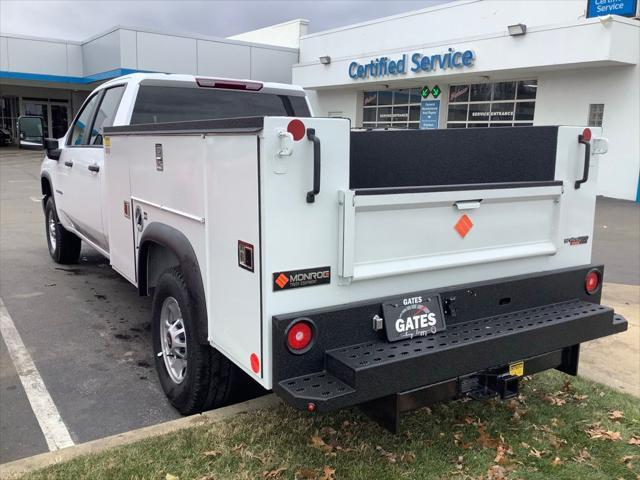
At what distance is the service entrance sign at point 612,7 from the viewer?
15.6 metres

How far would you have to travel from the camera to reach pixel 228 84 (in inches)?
212

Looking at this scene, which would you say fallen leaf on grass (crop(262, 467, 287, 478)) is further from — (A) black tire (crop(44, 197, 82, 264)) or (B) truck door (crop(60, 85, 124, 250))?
(A) black tire (crop(44, 197, 82, 264))

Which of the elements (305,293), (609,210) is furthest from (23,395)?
(609,210)

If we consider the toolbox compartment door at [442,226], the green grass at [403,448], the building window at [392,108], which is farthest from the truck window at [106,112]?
the building window at [392,108]

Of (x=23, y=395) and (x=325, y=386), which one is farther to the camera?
(x=23, y=395)

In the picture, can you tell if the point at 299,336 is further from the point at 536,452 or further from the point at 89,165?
the point at 89,165

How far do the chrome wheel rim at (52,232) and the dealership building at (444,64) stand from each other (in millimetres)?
13557

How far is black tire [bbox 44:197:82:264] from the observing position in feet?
24.1

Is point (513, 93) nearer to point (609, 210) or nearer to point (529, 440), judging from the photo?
point (609, 210)

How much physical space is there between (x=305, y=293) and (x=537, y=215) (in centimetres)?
156

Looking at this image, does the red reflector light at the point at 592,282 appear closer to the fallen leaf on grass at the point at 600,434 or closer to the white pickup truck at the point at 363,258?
the white pickup truck at the point at 363,258

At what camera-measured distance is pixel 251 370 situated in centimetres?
275

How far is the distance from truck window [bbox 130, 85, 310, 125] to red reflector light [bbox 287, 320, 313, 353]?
3007 mm

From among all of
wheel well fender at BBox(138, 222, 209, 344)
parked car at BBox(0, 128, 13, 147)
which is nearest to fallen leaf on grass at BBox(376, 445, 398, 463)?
wheel well fender at BBox(138, 222, 209, 344)
